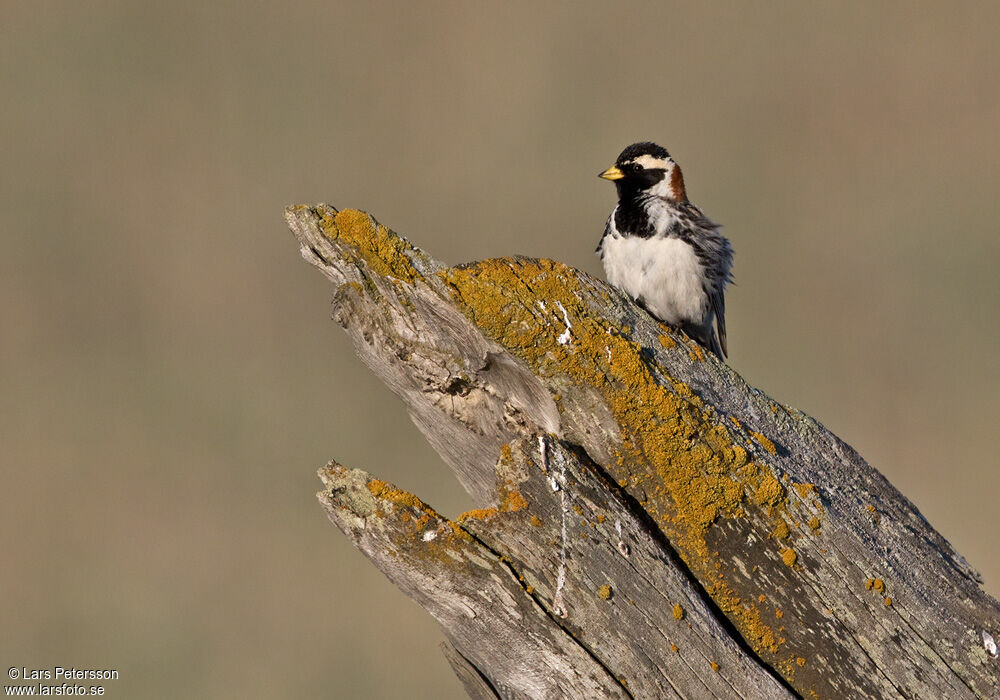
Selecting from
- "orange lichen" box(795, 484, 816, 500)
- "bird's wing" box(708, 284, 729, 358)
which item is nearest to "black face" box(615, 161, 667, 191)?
"bird's wing" box(708, 284, 729, 358)

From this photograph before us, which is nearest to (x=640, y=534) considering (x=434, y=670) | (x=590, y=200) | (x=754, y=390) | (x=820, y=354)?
(x=754, y=390)

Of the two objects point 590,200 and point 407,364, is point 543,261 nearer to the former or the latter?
point 407,364

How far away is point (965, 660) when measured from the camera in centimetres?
344

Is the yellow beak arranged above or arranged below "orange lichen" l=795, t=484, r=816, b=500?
above

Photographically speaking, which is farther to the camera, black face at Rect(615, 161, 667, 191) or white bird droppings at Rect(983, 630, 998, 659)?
black face at Rect(615, 161, 667, 191)

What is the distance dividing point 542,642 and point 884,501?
1262mm

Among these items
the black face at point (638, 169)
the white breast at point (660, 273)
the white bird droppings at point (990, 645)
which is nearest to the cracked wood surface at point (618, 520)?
the white bird droppings at point (990, 645)

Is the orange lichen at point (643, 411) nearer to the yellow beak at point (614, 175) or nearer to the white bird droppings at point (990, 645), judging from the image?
the white bird droppings at point (990, 645)

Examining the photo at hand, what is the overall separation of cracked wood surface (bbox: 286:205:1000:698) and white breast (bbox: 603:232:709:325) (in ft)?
9.12

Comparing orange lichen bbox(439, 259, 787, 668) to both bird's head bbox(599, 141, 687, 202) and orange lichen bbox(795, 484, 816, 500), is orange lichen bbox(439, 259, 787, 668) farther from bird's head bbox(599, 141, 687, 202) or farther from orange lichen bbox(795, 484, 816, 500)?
bird's head bbox(599, 141, 687, 202)

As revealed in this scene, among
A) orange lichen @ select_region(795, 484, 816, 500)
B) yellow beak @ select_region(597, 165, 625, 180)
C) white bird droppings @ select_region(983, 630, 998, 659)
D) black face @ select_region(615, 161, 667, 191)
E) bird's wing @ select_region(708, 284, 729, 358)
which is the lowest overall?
white bird droppings @ select_region(983, 630, 998, 659)

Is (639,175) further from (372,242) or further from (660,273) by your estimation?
(372,242)

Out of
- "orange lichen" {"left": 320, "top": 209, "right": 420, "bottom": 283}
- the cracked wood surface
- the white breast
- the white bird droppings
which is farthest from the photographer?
the white breast

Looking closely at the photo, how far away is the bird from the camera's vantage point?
21.9 ft
